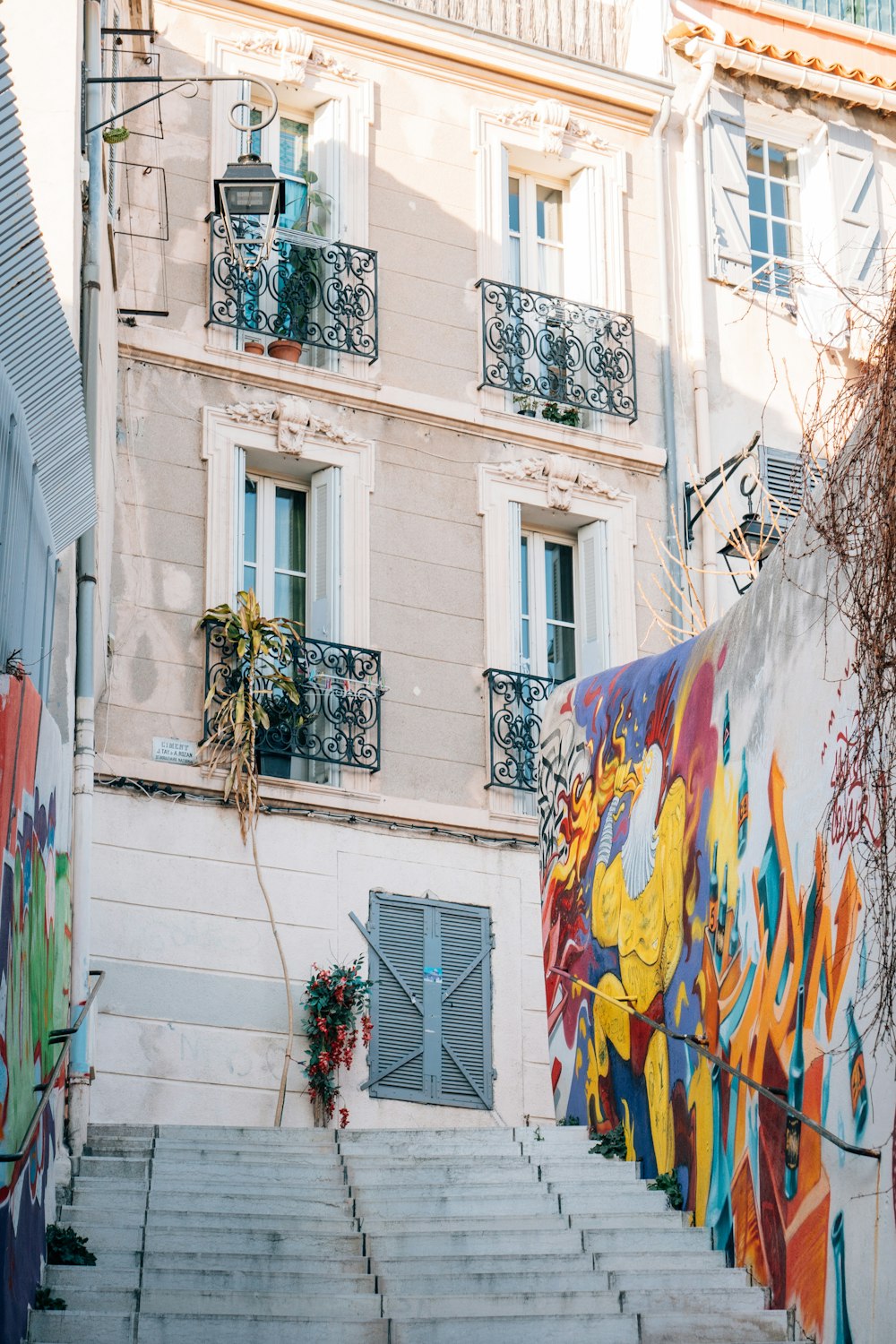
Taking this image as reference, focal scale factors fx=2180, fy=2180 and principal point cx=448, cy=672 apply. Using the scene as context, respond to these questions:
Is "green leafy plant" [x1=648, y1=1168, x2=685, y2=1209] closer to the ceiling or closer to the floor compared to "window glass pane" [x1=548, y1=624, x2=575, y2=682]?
closer to the floor

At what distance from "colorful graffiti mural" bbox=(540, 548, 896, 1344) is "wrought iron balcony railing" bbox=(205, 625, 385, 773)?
310 cm

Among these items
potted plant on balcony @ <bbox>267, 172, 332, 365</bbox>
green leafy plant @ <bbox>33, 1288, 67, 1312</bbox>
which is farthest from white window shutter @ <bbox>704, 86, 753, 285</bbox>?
green leafy plant @ <bbox>33, 1288, 67, 1312</bbox>

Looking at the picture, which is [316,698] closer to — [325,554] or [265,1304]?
[325,554]

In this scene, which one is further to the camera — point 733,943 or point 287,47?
point 287,47

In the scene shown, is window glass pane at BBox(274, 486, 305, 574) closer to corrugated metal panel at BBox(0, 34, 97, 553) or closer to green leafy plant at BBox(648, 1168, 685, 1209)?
corrugated metal panel at BBox(0, 34, 97, 553)

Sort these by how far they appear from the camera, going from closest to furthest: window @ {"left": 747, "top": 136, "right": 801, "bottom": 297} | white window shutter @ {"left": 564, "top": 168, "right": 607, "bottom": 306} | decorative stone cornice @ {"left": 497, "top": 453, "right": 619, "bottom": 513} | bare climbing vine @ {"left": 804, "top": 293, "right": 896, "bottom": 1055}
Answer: bare climbing vine @ {"left": 804, "top": 293, "right": 896, "bottom": 1055}
decorative stone cornice @ {"left": 497, "top": 453, "right": 619, "bottom": 513}
white window shutter @ {"left": 564, "top": 168, "right": 607, "bottom": 306}
window @ {"left": 747, "top": 136, "right": 801, "bottom": 297}

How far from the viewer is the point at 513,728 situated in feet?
51.1

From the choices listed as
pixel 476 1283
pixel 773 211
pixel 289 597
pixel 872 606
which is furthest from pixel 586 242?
pixel 476 1283

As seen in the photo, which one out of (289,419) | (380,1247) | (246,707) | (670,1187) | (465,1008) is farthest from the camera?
(289,419)

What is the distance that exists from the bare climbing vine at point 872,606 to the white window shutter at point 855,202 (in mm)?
10247

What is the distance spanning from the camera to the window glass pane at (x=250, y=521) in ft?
50.8

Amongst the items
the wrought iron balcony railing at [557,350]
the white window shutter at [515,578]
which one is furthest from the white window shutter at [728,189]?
the white window shutter at [515,578]

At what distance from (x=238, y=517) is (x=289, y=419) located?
0.85 meters

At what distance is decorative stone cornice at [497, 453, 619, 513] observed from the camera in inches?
642
